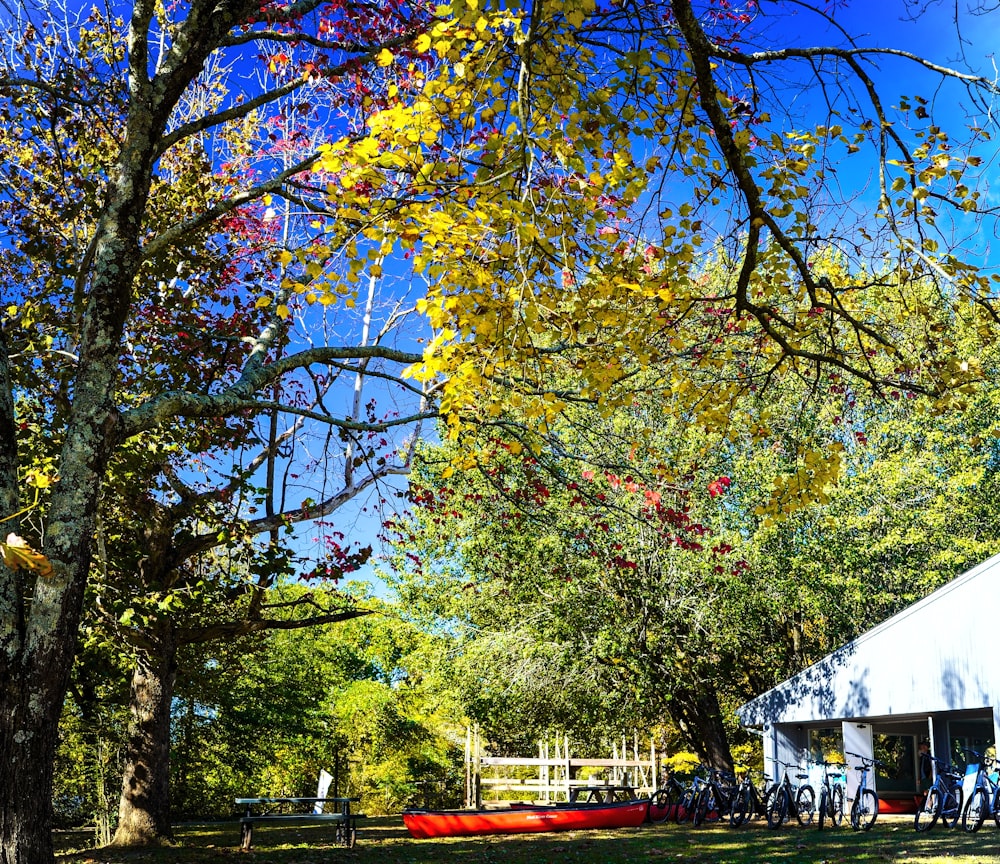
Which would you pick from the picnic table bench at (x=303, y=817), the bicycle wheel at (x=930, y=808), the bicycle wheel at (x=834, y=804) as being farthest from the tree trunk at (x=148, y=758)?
the bicycle wheel at (x=930, y=808)

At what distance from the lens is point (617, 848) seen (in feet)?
37.2

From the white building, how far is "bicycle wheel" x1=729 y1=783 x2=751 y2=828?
2.80 feet

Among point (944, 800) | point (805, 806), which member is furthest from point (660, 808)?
point (944, 800)

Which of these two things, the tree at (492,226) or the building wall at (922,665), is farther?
the building wall at (922,665)

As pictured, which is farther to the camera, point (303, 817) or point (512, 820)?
point (512, 820)

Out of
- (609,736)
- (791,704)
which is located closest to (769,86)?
(791,704)

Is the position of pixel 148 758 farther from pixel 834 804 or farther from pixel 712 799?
pixel 834 804

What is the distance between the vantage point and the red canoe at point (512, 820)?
15000 mm

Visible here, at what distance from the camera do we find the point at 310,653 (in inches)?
1216

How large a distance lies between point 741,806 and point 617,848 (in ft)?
15.9

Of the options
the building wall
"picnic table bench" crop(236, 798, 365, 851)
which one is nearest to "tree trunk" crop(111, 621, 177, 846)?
"picnic table bench" crop(236, 798, 365, 851)

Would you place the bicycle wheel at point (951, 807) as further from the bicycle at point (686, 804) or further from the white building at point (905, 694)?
the bicycle at point (686, 804)

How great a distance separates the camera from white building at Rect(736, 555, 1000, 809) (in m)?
15.3

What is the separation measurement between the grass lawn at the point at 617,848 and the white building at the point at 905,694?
2.34 meters
